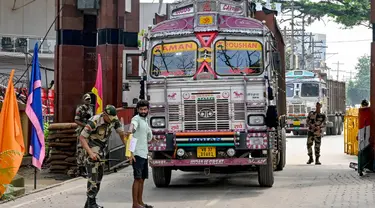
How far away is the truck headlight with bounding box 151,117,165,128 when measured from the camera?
534 inches

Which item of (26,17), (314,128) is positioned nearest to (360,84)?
(26,17)

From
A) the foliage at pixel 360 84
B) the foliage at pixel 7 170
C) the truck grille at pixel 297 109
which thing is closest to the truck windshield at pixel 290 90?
the truck grille at pixel 297 109

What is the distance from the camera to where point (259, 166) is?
13805 millimetres

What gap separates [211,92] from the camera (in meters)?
13.4

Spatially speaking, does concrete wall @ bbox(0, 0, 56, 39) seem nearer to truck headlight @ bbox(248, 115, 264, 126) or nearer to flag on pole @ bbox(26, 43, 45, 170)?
flag on pole @ bbox(26, 43, 45, 170)

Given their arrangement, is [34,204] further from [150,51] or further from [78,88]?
[78,88]

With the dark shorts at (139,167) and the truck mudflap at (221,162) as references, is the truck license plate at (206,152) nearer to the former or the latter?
the truck mudflap at (221,162)

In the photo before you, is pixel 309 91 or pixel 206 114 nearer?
pixel 206 114

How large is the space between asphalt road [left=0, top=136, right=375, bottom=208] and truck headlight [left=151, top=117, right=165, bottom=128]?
1.28 m

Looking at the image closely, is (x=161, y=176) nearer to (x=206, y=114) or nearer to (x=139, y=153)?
(x=206, y=114)

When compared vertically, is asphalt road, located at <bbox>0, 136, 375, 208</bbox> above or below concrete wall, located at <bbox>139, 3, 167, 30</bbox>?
below

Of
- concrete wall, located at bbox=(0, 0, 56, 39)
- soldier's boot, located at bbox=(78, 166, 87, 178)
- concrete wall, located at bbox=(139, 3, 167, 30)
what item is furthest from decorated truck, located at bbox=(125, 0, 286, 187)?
concrete wall, located at bbox=(139, 3, 167, 30)

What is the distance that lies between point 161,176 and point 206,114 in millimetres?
1805

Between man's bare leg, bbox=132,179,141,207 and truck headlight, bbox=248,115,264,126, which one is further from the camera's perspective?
truck headlight, bbox=248,115,264,126
